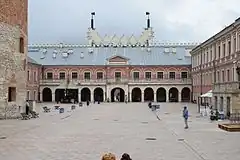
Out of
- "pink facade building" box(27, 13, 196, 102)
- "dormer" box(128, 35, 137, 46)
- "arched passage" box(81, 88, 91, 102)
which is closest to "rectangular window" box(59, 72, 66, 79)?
"pink facade building" box(27, 13, 196, 102)

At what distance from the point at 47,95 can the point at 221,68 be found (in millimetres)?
40424

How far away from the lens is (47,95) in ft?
264

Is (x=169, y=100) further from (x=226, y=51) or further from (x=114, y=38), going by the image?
(x=226, y=51)

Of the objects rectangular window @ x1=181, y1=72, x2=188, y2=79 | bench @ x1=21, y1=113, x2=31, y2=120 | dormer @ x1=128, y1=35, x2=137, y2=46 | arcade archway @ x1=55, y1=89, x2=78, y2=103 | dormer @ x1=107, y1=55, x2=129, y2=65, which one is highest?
dormer @ x1=128, y1=35, x2=137, y2=46

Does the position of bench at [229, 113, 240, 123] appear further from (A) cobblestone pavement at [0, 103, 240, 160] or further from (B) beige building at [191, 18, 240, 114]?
(A) cobblestone pavement at [0, 103, 240, 160]

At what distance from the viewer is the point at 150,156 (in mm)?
15062

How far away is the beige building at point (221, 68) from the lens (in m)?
34.0

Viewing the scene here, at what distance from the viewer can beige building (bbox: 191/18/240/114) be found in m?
34.0

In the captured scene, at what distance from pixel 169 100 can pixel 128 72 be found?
910 centimetres

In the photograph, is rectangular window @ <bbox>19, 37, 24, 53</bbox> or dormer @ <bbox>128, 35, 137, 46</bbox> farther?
dormer @ <bbox>128, 35, 137, 46</bbox>

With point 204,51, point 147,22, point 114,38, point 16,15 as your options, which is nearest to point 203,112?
point 16,15

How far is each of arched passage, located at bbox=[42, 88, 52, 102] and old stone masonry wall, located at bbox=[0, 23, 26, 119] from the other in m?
44.6

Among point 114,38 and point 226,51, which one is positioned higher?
point 114,38

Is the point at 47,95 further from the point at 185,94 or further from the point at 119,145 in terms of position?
the point at 119,145
